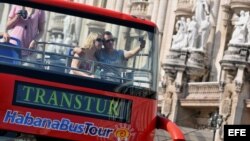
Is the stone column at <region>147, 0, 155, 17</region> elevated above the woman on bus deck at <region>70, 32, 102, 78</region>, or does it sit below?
above

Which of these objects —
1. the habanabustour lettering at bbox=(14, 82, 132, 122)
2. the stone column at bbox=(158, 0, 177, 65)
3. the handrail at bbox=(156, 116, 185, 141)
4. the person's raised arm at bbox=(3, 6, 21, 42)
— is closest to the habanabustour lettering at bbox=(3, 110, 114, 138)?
the habanabustour lettering at bbox=(14, 82, 132, 122)

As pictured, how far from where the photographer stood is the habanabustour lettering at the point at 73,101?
13.4m

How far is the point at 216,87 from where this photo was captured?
3303 centimetres

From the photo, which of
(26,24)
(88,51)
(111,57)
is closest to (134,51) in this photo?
(111,57)

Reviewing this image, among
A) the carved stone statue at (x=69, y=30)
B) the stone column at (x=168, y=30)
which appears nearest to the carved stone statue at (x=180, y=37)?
the stone column at (x=168, y=30)

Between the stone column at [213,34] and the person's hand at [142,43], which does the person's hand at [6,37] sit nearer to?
the person's hand at [142,43]

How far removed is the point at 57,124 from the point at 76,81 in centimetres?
73

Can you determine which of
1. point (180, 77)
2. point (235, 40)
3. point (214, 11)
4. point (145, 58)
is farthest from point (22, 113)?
point (214, 11)

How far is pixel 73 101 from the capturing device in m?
13.6

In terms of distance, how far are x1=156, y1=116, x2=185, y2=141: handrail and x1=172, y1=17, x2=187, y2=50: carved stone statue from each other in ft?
67.7

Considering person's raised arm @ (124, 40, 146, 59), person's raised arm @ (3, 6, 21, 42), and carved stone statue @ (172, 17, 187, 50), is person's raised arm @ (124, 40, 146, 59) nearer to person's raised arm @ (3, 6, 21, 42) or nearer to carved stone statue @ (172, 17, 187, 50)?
person's raised arm @ (3, 6, 21, 42)

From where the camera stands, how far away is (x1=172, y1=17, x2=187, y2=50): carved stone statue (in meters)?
35.3

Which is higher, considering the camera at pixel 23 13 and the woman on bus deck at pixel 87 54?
the camera at pixel 23 13

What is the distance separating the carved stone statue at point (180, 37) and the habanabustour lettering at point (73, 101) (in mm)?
21534
